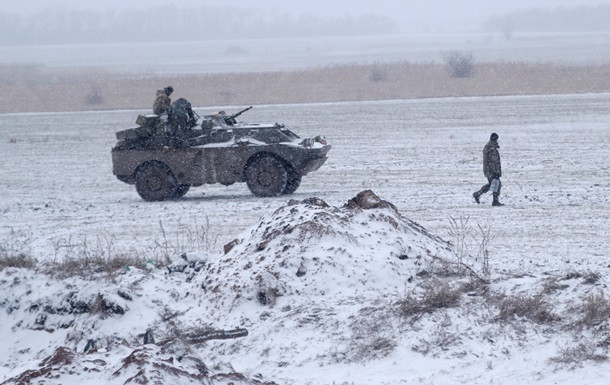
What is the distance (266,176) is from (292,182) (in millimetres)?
582

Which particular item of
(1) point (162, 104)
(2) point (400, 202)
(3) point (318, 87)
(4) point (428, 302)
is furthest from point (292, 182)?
(3) point (318, 87)

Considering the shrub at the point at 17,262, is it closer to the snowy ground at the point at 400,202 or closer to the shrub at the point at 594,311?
the snowy ground at the point at 400,202

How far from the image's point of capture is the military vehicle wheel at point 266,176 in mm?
18156

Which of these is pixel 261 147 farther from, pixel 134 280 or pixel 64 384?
pixel 64 384

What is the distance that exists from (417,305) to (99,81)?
172 ft

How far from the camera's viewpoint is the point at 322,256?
9.81 m

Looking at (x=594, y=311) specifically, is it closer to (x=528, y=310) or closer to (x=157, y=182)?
(x=528, y=310)

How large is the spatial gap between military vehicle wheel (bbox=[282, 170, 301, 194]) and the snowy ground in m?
0.16

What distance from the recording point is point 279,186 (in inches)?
719

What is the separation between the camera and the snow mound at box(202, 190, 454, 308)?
9.48 meters

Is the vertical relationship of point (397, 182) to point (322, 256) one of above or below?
below

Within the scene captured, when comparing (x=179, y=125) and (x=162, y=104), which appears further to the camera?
(x=162, y=104)

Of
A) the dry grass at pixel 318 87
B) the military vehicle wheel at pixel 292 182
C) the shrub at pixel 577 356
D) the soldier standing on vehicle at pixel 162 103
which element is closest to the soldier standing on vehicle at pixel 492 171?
the military vehicle wheel at pixel 292 182

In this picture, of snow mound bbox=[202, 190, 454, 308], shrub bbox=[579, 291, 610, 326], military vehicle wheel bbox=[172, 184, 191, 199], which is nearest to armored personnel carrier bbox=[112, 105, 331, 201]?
military vehicle wheel bbox=[172, 184, 191, 199]
